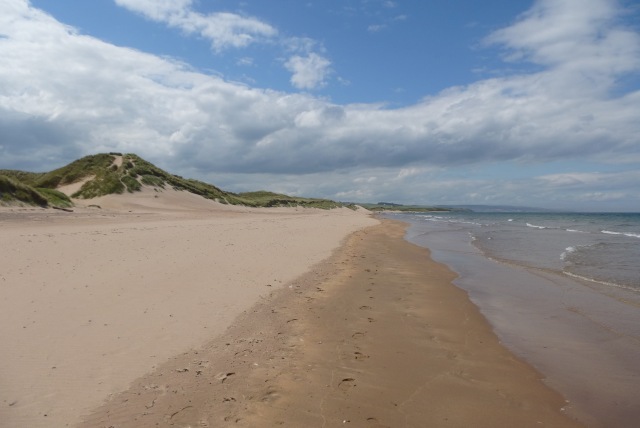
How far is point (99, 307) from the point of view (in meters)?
7.40

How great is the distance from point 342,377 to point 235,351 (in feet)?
5.44

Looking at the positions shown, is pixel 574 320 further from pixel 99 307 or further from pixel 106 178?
pixel 106 178

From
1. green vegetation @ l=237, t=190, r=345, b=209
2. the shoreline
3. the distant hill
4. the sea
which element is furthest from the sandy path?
green vegetation @ l=237, t=190, r=345, b=209

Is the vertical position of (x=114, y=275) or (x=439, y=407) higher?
(x=114, y=275)

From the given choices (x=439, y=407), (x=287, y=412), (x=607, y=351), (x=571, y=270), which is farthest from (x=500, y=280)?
(x=287, y=412)

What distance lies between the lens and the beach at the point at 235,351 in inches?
186

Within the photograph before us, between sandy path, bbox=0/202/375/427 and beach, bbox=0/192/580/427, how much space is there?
3 centimetres

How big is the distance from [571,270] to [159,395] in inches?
654

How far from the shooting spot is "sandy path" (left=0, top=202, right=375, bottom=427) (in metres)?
4.81

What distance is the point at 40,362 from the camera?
5277 millimetres

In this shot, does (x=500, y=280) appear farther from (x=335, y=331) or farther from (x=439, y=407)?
(x=439, y=407)

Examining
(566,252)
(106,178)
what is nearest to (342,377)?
(566,252)

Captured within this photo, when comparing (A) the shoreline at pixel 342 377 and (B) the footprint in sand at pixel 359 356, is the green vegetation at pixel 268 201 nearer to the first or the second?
(A) the shoreline at pixel 342 377

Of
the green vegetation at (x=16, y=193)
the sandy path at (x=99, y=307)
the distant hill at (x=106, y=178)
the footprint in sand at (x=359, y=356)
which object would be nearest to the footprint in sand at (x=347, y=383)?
the footprint in sand at (x=359, y=356)
